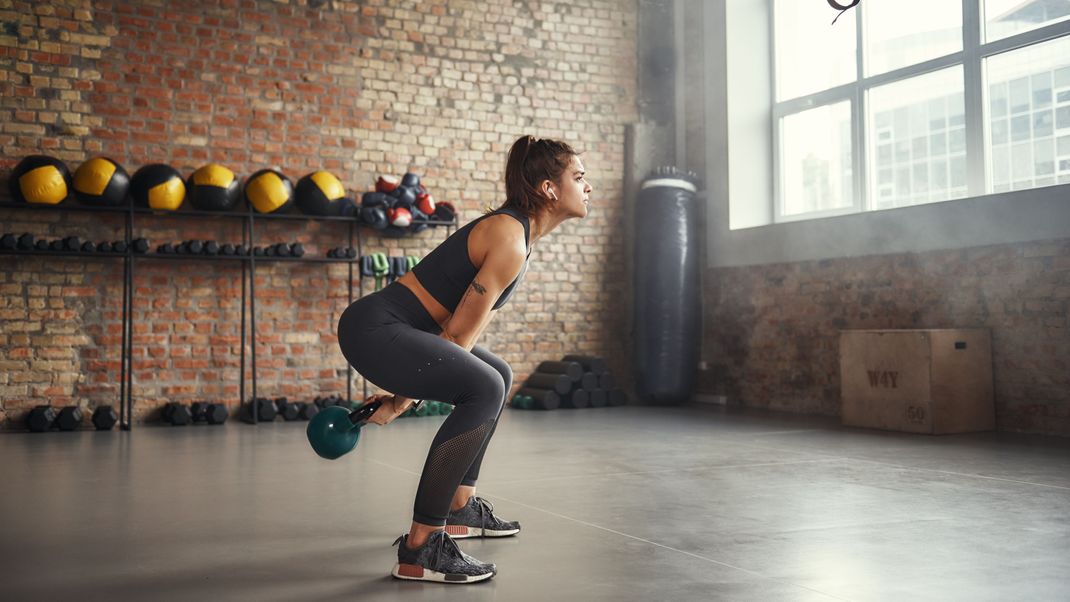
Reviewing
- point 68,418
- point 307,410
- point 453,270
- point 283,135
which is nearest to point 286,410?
point 307,410

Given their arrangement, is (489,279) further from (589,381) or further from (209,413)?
(589,381)

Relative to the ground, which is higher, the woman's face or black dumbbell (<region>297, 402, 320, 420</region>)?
the woman's face

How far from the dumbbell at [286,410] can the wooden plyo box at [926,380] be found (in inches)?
168

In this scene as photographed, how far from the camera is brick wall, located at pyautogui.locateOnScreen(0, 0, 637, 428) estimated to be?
22.7 ft

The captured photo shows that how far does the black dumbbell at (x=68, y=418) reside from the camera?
21.8 feet

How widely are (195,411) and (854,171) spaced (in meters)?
5.51

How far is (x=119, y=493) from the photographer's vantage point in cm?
402

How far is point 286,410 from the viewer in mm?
7328

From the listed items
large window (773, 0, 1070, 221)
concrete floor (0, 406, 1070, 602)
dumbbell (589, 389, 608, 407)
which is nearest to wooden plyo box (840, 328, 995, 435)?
concrete floor (0, 406, 1070, 602)

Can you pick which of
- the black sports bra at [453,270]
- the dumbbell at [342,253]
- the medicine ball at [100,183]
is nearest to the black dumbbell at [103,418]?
the medicine ball at [100,183]

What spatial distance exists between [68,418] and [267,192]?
7.11ft

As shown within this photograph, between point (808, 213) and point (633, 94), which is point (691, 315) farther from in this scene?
point (633, 94)

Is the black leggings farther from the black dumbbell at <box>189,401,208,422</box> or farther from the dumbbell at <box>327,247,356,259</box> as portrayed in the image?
the dumbbell at <box>327,247,356,259</box>

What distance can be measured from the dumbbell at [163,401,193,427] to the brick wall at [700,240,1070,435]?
15.1 ft
